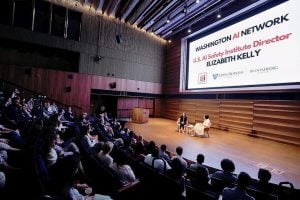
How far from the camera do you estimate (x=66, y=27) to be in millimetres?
12898

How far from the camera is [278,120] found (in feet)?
28.0

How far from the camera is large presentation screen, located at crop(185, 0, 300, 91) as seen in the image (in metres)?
7.43

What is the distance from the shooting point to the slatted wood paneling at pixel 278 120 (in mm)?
7902

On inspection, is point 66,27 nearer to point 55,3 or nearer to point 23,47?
point 55,3

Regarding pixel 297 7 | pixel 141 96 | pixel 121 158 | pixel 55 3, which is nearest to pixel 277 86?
pixel 297 7

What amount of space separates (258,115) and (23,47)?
12510 mm

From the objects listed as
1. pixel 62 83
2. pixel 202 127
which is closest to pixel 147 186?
pixel 202 127

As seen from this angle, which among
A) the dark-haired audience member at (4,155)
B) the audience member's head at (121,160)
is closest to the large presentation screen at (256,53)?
the audience member's head at (121,160)

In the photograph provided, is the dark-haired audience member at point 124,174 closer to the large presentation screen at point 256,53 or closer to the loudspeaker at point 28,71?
the large presentation screen at point 256,53

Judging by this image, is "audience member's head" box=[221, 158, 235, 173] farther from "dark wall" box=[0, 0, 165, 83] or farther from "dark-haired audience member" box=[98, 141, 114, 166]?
"dark wall" box=[0, 0, 165, 83]

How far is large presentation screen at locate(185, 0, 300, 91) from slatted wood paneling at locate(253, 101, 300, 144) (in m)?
0.93

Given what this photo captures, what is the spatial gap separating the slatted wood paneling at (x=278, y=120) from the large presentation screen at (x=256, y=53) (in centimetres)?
93

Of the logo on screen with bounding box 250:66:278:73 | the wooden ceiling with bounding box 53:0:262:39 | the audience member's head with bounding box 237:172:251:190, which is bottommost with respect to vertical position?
the audience member's head with bounding box 237:172:251:190

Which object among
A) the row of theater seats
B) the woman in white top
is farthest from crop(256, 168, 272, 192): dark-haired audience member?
the woman in white top
